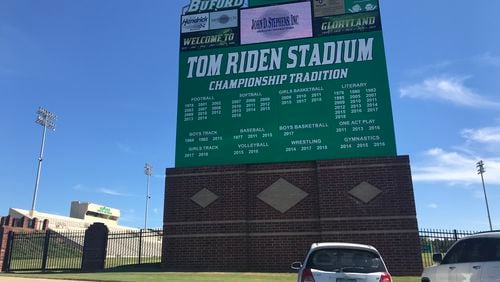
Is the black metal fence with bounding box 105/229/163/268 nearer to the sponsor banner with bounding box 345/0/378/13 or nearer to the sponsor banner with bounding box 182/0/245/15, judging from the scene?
the sponsor banner with bounding box 182/0/245/15

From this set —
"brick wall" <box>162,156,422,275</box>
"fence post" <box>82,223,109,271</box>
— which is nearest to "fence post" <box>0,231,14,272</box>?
"fence post" <box>82,223,109,271</box>

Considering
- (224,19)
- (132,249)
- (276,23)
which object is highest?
(224,19)

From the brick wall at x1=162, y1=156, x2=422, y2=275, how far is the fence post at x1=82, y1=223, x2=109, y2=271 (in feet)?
10.9

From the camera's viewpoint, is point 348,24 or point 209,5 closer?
point 348,24

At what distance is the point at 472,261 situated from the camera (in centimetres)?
773

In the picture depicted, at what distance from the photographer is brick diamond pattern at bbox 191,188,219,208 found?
19.3m

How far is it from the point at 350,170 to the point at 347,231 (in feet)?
7.78

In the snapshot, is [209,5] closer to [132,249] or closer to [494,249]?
[494,249]

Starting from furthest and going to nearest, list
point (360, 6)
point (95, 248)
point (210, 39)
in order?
point (210, 39) → point (95, 248) → point (360, 6)

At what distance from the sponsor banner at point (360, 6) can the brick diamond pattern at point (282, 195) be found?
812cm

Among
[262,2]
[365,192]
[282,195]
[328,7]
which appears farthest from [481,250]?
[262,2]

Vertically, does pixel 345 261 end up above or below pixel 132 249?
below

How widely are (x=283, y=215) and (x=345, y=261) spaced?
36.6ft

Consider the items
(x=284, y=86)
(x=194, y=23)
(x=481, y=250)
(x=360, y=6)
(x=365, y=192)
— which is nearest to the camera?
(x=481, y=250)
